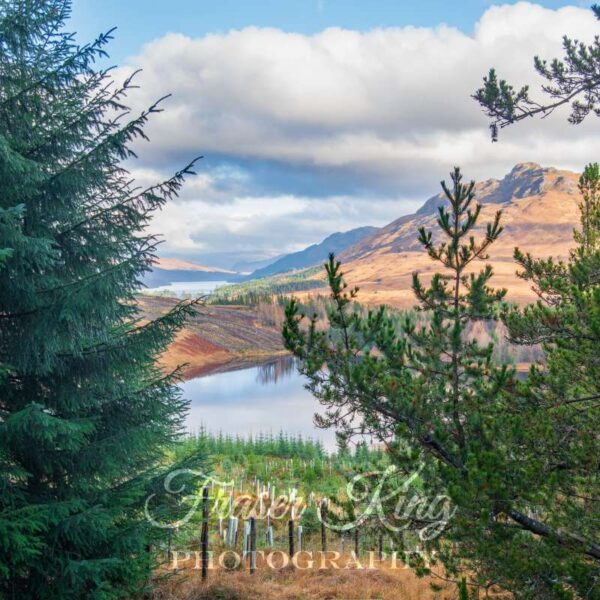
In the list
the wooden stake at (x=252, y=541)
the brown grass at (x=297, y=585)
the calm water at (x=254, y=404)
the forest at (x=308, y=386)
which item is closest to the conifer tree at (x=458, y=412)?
the forest at (x=308, y=386)

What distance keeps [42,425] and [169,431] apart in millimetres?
4130

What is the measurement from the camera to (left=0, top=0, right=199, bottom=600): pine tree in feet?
23.8

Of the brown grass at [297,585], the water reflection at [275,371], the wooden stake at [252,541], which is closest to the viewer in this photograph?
the brown grass at [297,585]

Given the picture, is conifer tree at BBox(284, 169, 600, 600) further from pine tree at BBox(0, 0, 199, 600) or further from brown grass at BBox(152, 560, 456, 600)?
brown grass at BBox(152, 560, 456, 600)

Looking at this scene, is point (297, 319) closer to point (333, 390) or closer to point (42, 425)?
point (333, 390)

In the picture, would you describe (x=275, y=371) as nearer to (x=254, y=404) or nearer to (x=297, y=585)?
(x=254, y=404)

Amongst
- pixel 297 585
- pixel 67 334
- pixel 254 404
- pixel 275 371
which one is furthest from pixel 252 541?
pixel 275 371

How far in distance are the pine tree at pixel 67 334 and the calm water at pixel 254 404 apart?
77.0 ft

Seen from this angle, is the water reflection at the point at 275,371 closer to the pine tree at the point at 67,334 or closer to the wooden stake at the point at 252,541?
the wooden stake at the point at 252,541

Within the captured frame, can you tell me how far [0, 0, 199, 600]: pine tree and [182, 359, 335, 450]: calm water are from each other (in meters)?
23.5

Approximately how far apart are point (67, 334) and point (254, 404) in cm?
5273

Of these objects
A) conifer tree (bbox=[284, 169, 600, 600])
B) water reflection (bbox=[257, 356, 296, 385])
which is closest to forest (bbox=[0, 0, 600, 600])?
conifer tree (bbox=[284, 169, 600, 600])

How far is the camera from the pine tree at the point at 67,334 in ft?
23.8

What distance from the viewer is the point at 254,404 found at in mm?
59438
